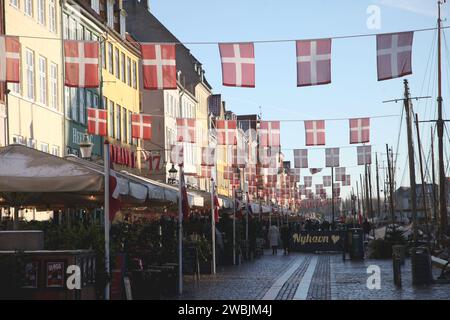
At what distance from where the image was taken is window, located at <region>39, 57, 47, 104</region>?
128 ft

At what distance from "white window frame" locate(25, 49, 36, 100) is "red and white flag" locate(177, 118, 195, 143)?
Answer: 613cm

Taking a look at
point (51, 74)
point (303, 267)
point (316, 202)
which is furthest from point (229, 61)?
point (316, 202)

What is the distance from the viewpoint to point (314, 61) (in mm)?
20516

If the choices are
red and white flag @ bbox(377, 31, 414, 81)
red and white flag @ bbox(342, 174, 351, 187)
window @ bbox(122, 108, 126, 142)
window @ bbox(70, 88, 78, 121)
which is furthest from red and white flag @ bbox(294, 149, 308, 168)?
red and white flag @ bbox(377, 31, 414, 81)

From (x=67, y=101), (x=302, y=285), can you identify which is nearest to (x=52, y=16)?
(x=67, y=101)

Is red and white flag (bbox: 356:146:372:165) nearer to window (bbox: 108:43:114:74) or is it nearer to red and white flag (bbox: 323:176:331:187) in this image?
window (bbox: 108:43:114:74)

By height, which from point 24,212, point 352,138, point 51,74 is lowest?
point 24,212

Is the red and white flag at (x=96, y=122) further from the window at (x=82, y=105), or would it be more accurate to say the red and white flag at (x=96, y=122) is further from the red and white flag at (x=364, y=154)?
the red and white flag at (x=364, y=154)

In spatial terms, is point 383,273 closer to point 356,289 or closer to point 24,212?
point 356,289

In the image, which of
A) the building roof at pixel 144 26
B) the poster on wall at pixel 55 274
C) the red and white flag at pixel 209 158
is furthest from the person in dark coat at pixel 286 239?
the poster on wall at pixel 55 274

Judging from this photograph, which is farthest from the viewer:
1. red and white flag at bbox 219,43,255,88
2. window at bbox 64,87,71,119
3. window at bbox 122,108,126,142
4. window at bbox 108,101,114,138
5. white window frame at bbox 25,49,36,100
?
window at bbox 122,108,126,142

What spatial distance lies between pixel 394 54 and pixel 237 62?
137 inches
